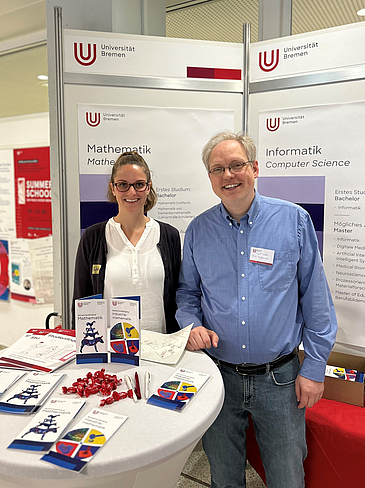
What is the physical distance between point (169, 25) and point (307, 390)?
2.89 meters

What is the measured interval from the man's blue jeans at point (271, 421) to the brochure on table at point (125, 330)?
1.68 feet

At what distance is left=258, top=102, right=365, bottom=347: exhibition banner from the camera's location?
221 cm

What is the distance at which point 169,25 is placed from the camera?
3158 mm

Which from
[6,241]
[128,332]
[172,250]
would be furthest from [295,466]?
[6,241]

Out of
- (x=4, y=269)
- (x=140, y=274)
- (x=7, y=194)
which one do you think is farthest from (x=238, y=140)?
(x=4, y=269)

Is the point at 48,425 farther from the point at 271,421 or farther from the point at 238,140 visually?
the point at 238,140

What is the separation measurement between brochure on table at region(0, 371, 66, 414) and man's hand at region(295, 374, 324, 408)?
969 mm

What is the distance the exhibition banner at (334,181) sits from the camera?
2.21 m

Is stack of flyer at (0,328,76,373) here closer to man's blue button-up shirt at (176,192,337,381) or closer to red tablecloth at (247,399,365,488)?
man's blue button-up shirt at (176,192,337,381)

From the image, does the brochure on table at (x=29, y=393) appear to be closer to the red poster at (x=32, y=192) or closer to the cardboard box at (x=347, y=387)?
the cardboard box at (x=347, y=387)

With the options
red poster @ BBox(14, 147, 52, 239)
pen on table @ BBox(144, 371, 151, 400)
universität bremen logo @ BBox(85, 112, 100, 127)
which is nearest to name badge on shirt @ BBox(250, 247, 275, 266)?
pen on table @ BBox(144, 371, 151, 400)

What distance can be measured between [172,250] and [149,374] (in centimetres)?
76

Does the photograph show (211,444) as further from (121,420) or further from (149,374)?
(121,420)

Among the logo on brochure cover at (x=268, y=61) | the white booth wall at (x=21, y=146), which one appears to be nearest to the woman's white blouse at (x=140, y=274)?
the logo on brochure cover at (x=268, y=61)
